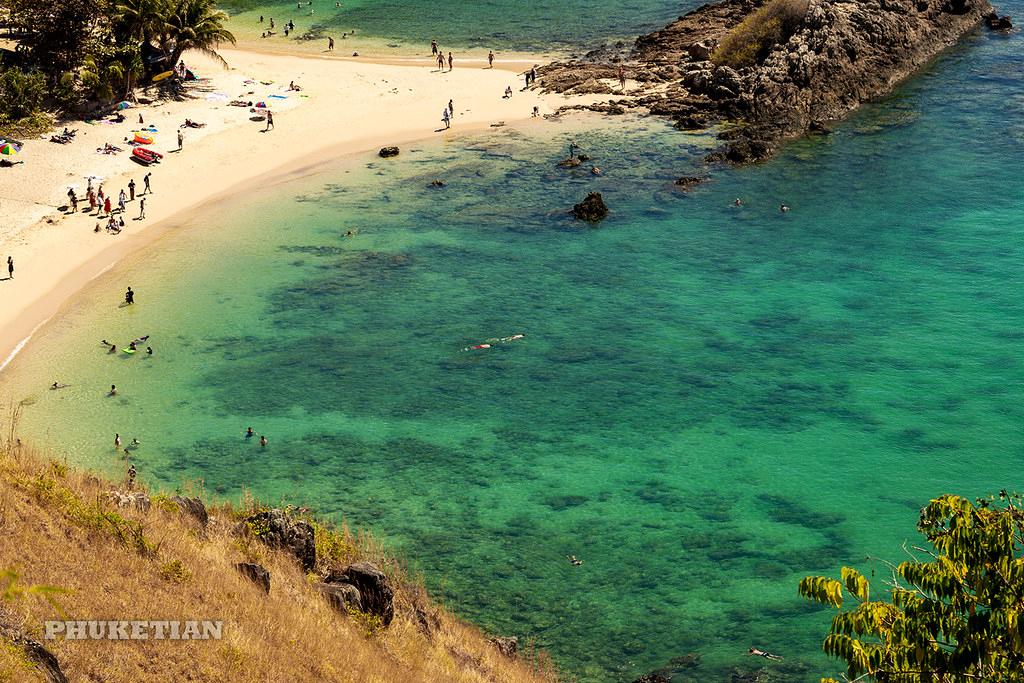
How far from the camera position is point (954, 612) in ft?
61.8

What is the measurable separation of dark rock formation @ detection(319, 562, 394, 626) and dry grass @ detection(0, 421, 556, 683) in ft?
1.46

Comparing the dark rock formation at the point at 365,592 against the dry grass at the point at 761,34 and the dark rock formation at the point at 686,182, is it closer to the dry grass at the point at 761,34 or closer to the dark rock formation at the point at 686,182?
the dark rock formation at the point at 686,182

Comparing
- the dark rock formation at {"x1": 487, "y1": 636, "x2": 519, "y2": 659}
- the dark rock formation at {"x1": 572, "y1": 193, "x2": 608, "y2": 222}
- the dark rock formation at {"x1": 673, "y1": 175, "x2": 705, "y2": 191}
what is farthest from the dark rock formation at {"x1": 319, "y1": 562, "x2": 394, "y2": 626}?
the dark rock formation at {"x1": 673, "y1": 175, "x2": 705, "y2": 191}

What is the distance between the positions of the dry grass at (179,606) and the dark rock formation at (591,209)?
39047 millimetres

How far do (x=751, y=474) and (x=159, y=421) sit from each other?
85.8 ft

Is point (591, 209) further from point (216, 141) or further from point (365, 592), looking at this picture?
point (365, 592)

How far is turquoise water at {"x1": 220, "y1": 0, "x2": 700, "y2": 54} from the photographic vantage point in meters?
105

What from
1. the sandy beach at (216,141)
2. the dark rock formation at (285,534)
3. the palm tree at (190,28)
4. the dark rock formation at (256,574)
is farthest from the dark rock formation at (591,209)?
the dark rock formation at (256,574)

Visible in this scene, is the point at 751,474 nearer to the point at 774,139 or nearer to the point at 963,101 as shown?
the point at 774,139

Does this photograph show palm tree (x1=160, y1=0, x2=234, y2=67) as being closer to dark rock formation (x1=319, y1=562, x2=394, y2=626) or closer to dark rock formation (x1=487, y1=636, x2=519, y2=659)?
A: dark rock formation (x1=319, y1=562, x2=394, y2=626)

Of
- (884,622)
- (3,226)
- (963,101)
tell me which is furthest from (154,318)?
(963,101)

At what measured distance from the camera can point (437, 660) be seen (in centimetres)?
2995

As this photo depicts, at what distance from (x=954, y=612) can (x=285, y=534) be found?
20.0 meters

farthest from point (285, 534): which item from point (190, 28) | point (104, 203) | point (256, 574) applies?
point (190, 28)
